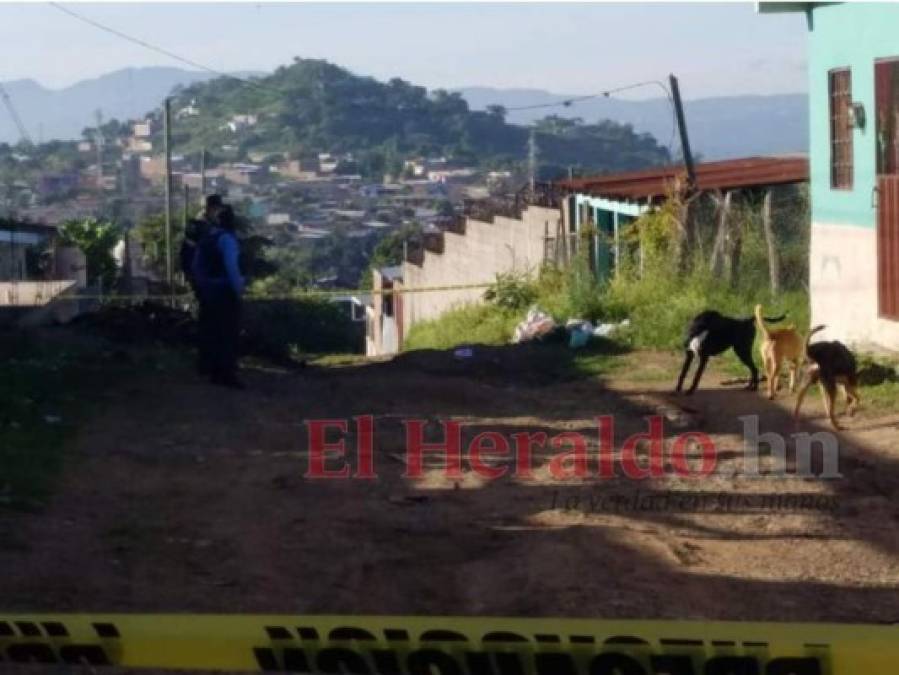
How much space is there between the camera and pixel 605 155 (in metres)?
58.0

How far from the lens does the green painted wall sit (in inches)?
564

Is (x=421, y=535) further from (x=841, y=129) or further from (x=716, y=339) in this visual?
(x=841, y=129)

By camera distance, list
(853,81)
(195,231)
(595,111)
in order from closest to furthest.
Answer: (195,231) < (853,81) < (595,111)

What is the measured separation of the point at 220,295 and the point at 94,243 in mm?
27625

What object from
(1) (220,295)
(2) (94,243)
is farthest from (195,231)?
(2) (94,243)

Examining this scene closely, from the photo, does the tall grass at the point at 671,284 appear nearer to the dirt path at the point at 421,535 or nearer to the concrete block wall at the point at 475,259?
the concrete block wall at the point at 475,259

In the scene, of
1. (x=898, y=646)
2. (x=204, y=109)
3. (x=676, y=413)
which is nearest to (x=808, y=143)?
(x=676, y=413)

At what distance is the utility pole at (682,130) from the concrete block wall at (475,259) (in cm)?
295

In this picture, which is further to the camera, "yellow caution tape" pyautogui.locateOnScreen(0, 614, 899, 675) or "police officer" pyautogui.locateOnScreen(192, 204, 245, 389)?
"police officer" pyautogui.locateOnScreen(192, 204, 245, 389)

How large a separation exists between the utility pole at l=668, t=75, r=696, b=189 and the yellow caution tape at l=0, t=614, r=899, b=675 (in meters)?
17.8

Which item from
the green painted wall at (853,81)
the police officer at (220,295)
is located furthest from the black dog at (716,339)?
the police officer at (220,295)

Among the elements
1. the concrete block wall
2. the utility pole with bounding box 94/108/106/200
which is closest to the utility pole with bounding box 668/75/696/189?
the concrete block wall

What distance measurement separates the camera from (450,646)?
347cm

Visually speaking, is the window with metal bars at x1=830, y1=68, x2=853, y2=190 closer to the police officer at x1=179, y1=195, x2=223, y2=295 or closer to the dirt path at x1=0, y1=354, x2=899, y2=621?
the dirt path at x1=0, y1=354, x2=899, y2=621
